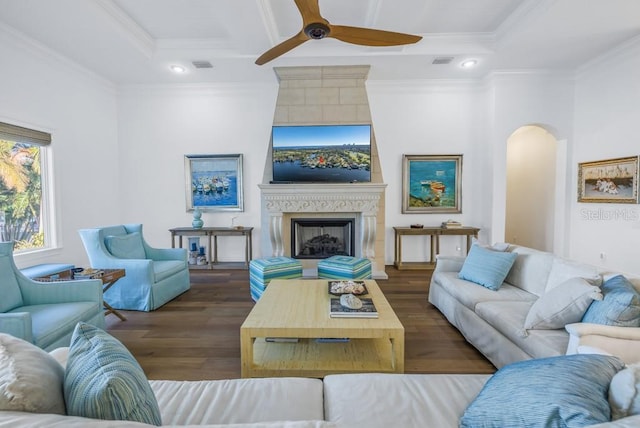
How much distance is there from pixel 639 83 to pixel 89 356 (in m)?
5.81

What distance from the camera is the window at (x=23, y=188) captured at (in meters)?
3.53

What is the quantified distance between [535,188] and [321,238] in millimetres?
4072

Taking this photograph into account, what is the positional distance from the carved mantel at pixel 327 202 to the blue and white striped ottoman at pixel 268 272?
117 cm

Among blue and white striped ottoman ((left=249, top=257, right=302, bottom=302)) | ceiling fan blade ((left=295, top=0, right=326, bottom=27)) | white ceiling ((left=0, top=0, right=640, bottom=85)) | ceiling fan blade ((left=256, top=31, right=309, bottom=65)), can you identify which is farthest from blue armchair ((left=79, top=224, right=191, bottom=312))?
ceiling fan blade ((left=295, top=0, right=326, bottom=27))

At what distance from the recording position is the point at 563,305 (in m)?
1.80

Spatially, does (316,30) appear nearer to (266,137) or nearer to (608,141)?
(266,137)

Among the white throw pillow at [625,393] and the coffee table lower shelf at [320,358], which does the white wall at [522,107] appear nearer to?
the coffee table lower shelf at [320,358]

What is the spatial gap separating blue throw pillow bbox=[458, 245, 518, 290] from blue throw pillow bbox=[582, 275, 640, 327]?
3.00 feet

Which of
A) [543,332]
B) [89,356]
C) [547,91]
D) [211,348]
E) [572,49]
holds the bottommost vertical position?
[211,348]

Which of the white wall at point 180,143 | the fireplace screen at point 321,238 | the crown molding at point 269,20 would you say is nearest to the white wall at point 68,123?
the white wall at point 180,143

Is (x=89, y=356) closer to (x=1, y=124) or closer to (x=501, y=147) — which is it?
(x=1, y=124)

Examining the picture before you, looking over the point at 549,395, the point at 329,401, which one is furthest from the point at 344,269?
the point at 549,395

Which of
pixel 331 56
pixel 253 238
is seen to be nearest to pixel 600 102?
pixel 331 56

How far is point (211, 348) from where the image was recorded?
2.47 meters
